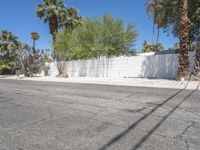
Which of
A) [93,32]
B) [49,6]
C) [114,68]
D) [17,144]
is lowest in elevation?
[17,144]

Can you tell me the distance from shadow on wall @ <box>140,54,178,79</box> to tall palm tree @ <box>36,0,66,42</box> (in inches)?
675

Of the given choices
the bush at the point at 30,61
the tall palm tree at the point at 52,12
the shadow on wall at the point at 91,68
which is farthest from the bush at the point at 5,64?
the shadow on wall at the point at 91,68

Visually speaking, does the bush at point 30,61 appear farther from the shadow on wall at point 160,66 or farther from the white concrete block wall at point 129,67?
the shadow on wall at point 160,66

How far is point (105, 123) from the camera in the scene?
6656 mm

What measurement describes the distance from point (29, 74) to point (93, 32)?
41.5 ft

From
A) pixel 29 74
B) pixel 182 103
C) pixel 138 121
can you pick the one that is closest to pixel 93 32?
pixel 29 74

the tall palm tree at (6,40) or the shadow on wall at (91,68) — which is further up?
the tall palm tree at (6,40)

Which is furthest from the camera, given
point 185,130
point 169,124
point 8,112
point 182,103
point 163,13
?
point 163,13

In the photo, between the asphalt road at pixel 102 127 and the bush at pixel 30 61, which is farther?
the bush at pixel 30 61

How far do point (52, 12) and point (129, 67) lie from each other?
16.6m

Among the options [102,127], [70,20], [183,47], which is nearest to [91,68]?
[70,20]

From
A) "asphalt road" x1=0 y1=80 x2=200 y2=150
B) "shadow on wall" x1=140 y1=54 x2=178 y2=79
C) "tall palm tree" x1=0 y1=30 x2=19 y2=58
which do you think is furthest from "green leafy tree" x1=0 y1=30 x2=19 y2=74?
"asphalt road" x1=0 y1=80 x2=200 y2=150

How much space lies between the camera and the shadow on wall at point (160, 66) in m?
23.3

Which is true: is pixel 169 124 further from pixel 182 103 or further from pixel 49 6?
pixel 49 6
